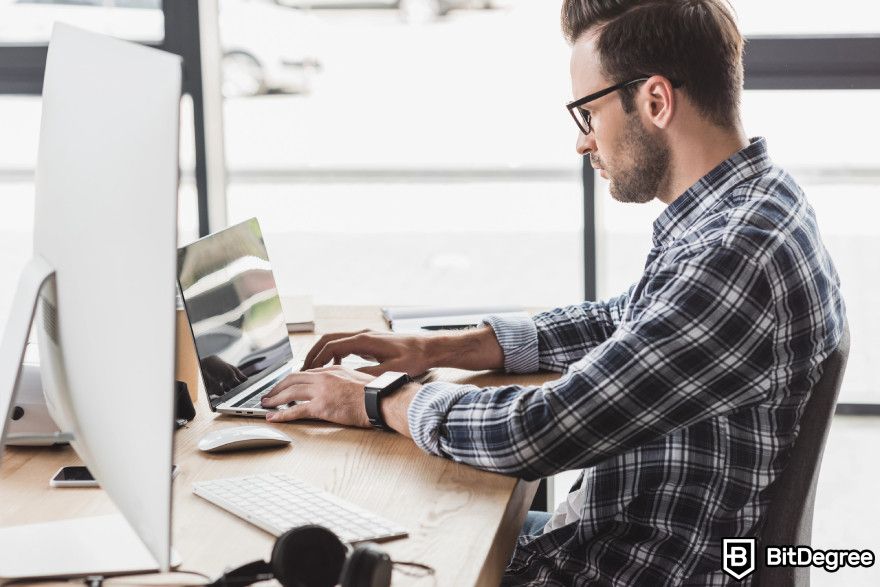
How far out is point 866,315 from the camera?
355cm

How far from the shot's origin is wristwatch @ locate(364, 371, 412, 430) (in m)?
1.44

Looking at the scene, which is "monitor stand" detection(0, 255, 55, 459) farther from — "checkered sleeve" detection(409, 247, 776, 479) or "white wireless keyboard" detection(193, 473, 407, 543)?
"checkered sleeve" detection(409, 247, 776, 479)

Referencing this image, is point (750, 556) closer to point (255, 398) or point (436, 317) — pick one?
point (255, 398)

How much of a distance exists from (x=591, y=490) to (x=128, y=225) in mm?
751

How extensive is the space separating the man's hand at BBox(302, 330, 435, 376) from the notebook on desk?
6cm

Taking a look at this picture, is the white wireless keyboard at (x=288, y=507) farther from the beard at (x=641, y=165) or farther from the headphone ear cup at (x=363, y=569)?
the beard at (x=641, y=165)

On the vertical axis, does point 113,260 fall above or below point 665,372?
above

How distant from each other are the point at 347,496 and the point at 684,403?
0.40 metres

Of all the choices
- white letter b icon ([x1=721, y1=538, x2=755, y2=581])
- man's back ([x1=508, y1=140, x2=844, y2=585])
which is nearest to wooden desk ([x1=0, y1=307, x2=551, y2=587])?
man's back ([x1=508, y1=140, x2=844, y2=585])

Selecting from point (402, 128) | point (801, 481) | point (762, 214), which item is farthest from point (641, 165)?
point (402, 128)

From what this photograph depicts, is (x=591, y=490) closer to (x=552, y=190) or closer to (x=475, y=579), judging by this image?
(x=475, y=579)

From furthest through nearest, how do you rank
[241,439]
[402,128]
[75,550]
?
[402,128], [241,439], [75,550]

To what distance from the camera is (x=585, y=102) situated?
150 cm

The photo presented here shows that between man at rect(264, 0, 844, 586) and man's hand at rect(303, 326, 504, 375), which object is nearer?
man at rect(264, 0, 844, 586)
